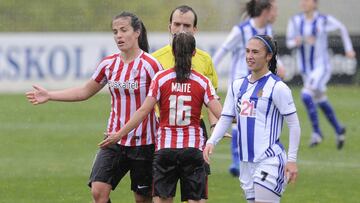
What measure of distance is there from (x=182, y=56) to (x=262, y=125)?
899 millimetres

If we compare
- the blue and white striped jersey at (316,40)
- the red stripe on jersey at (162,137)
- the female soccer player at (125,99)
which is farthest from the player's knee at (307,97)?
the red stripe on jersey at (162,137)

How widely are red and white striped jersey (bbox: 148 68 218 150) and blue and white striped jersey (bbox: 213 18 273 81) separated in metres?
4.56

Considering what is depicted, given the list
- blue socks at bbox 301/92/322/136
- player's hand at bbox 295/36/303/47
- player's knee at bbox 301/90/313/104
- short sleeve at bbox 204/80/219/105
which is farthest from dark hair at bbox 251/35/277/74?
player's hand at bbox 295/36/303/47

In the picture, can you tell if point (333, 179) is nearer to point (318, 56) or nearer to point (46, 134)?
point (318, 56)

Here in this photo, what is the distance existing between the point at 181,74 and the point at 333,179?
5042 millimetres

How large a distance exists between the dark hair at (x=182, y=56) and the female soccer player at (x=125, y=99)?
49 cm

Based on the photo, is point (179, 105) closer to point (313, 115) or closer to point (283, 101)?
point (283, 101)

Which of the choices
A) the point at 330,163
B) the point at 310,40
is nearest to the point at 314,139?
the point at 330,163

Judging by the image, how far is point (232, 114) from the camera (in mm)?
8203

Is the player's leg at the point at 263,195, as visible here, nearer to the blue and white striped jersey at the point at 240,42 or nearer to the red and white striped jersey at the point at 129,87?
the red and white striped jersey at the point at 129,87

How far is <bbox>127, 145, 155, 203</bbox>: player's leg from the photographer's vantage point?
8969 mm

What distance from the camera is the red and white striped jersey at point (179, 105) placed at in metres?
8.42

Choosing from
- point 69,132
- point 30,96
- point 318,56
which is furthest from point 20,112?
point 30,96

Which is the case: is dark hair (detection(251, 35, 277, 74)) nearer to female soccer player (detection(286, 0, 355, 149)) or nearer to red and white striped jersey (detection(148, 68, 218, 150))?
red and white striped jersey (detection(148, 68, 218, 150))
